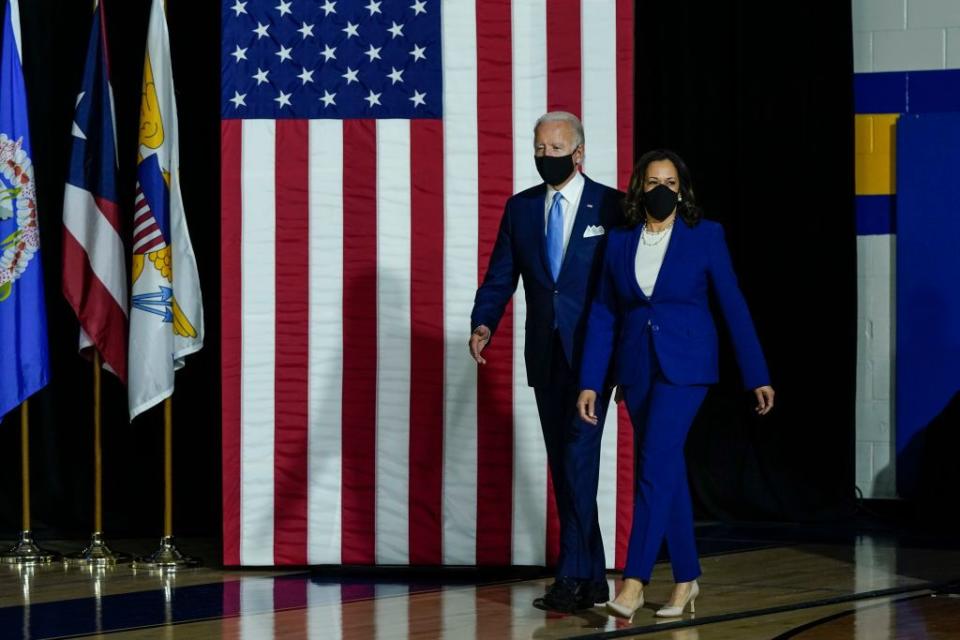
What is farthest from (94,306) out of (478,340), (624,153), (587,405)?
(587,405)

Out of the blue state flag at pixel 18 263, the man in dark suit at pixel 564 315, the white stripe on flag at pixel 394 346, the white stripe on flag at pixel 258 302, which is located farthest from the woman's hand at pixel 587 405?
the blue state flag at pixel 18 263

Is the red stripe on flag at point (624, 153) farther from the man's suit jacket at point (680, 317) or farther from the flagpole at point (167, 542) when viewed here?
the flagpole at point (167, 542)

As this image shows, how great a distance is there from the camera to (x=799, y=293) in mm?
7289

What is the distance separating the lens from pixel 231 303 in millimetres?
5574

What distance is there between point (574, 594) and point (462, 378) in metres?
1.13

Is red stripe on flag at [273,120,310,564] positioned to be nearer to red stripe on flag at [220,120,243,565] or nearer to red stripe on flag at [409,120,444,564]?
red stripe on flag at [220,120,243,565]

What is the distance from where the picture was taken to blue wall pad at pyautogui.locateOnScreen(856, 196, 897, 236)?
7.37 m

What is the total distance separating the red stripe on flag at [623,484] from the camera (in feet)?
17.8

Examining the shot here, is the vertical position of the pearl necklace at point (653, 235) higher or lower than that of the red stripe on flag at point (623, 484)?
higher

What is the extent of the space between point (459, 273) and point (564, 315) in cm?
92

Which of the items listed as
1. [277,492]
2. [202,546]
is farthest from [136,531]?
[277,492]

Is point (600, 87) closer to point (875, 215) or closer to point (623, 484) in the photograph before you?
point (623, 484)

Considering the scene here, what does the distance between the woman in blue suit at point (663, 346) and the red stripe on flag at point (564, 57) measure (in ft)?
3.29

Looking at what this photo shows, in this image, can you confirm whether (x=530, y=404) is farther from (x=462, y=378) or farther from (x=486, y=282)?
(x=486, y=282)
